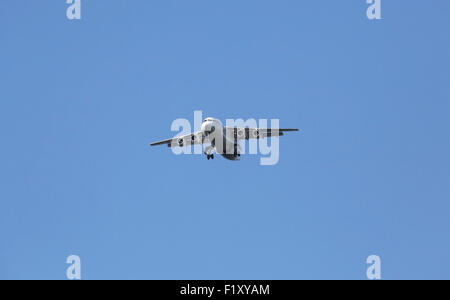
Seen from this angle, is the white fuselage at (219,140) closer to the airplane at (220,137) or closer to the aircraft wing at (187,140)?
the airplane at (220,137)

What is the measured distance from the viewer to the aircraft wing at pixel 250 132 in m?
85.5

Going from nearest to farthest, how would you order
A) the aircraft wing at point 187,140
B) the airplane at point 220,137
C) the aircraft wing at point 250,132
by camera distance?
the airplane at point 220,137 < the aircraft wing at point 250,132 < the aircraft wing at point 187,140

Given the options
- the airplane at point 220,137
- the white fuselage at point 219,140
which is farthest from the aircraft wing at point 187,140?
the white fuselage at point 219,140

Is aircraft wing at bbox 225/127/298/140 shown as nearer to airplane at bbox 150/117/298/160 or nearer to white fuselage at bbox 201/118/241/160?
airplane at bbox 150/117/298/160

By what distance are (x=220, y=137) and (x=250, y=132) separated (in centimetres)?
776

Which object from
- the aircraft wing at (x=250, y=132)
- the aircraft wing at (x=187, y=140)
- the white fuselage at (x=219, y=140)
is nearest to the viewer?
the white fuselage at (x=219, y=140)

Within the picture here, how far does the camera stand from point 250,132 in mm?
87875

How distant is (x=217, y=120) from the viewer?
80125 millimetres

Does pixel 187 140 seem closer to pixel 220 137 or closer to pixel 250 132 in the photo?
pixel 250 132

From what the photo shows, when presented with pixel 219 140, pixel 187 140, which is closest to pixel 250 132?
pixel 219 140
